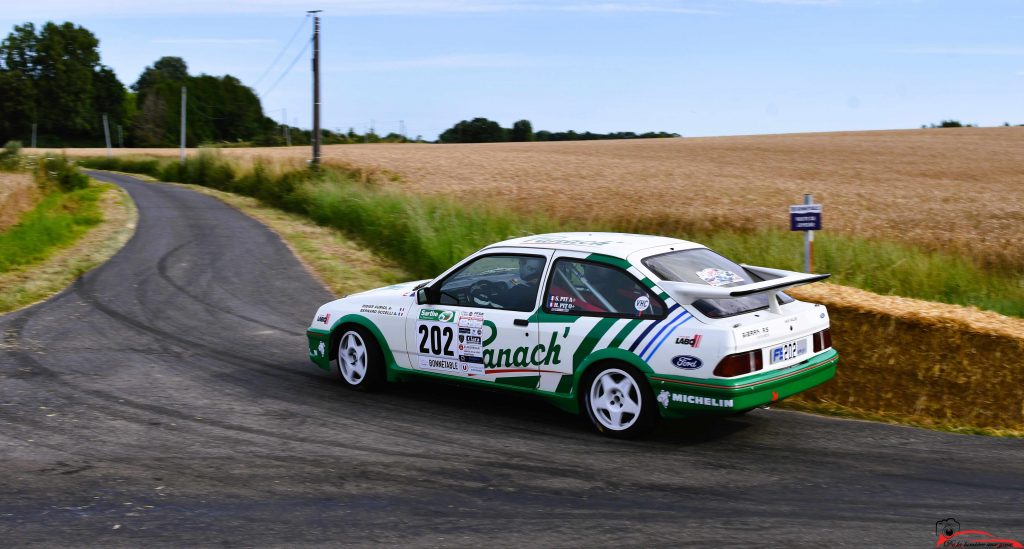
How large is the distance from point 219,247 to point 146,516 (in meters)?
14.6

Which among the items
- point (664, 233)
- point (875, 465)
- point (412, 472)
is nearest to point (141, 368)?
point (412, 472)

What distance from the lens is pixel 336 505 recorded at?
18.4 ft

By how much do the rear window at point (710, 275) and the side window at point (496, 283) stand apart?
977mm

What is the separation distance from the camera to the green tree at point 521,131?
107 m

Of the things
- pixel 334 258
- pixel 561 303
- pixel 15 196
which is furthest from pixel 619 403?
pixel 15 196

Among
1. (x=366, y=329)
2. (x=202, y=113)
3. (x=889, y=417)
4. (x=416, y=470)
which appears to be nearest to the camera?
(x=416, y=470)

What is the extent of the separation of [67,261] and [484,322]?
12.5m

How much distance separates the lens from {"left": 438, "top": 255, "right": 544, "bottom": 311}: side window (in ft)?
24.9

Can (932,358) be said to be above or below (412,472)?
above

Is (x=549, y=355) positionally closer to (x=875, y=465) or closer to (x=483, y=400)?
(x=483, y=400)

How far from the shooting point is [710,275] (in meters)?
7.34

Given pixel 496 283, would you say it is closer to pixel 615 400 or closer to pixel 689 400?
pixel 615 400

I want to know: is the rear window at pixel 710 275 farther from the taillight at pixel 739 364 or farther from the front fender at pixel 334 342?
the front fender at pixel 334 342

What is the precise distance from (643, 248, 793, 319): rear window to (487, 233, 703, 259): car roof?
6.2 inches
